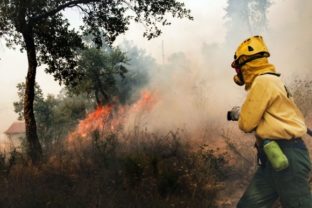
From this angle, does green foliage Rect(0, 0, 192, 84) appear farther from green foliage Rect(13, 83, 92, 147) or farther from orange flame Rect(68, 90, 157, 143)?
green foliage Rect(13, 83, 92, 147)

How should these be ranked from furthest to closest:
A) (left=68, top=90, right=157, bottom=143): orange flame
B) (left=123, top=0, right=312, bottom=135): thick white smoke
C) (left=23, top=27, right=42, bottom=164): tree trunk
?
1. (left=68, top=90, right=157, bottom=143): orange flame
2. (left=123, top=0, right=312, bottom=135): thick white smoke
3. (left=23, top=27, right=42, bottom=164): tree trunk

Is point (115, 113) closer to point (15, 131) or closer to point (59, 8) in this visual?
point (59, 8)

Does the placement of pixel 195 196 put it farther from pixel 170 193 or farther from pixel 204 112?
pixel 204 112

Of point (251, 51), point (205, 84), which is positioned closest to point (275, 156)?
point (251, 51)

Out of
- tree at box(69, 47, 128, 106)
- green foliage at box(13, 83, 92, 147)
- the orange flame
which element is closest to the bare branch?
the orange flame

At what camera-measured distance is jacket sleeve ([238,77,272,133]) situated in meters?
3.43

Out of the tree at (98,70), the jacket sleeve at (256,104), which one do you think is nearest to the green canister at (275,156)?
the jacket sleeve at (256,104)

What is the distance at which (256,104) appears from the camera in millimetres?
3457

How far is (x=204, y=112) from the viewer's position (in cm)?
1595

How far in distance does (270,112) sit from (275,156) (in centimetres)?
37

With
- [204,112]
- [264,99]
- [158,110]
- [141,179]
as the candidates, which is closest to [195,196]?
[141,179]

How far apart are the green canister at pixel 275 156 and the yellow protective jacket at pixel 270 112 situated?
3.1 inches

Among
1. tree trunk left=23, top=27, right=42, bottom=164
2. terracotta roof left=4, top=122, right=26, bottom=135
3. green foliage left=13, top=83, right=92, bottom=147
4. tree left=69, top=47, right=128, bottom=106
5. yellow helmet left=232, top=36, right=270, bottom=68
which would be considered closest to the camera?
yellow helmet left=232, top=36, right=270, bottom=68

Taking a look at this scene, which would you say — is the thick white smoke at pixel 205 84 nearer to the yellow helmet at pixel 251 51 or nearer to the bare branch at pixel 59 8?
the bare branch at pixel 59 8
